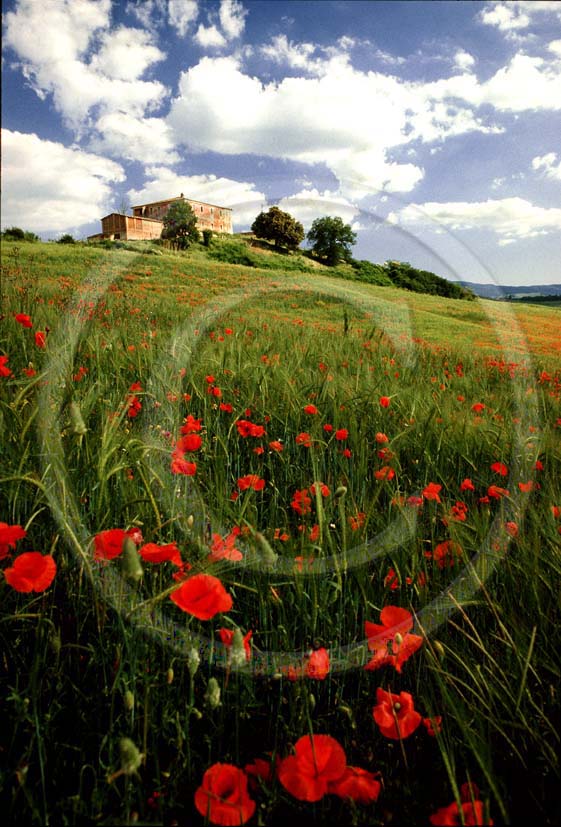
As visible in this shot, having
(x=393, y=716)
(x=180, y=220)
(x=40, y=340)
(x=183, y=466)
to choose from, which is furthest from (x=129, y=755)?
(x=180, y=220)

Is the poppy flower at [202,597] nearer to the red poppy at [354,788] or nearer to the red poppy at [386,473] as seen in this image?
the red poppy at [354,788]

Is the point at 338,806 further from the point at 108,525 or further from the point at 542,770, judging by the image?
the point at 108,525

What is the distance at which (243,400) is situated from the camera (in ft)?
8.93

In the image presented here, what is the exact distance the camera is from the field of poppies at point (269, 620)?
0.89 m

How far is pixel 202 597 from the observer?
893mm

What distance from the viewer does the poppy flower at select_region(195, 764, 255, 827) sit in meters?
0.75

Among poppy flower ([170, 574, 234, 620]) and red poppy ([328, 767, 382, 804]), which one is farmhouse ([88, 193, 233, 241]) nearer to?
poppy flower ([170, 574, 234, 620])

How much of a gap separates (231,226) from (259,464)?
1.72 m

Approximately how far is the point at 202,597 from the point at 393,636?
491mm

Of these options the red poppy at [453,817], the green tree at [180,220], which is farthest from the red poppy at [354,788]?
the green tree at [180,220]

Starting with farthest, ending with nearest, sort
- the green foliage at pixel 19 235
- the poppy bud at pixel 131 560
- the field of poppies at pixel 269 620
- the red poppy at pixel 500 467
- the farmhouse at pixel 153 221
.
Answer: the green foliage at pixel 19 235
the farmhouse at pixel 153 221
the red poppy at pixel 500 467
the field of poppies at pixel 269 620
the poppy bud at pixel 131 560

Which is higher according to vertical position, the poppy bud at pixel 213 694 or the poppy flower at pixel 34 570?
the poppy flower at pixel 34 570

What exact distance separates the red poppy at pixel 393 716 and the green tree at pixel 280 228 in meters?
2.96

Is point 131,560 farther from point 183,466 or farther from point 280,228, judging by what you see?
point 280,228
